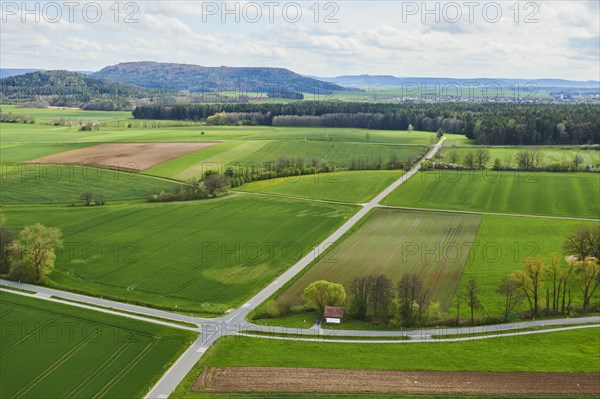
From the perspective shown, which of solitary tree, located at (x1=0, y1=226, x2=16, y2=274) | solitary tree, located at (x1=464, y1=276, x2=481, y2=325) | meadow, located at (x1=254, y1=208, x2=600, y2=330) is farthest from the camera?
solitary tree, located at (x1=0, y1=226, x2=16, y2=274)

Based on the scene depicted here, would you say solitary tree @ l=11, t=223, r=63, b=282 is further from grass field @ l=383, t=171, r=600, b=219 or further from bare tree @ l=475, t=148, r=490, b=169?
bare tree @ l=475, t=148, r=490, b=169

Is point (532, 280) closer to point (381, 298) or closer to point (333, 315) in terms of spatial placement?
point (381, 298)

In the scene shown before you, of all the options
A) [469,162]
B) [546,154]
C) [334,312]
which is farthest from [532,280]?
[546,154]

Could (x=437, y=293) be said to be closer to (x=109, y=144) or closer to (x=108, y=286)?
(x=108, y=286)

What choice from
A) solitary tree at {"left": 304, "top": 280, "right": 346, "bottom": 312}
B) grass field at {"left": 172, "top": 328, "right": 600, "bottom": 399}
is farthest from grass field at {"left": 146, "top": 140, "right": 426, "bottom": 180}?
grass field at {"left": 172, "top": 328, "right": 600, "bottom": 399}

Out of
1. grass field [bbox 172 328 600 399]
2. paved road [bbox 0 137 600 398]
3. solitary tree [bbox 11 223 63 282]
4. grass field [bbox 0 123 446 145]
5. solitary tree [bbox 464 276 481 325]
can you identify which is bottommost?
grass field [bbox 172 328 600 399]

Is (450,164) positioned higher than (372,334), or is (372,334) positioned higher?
(450,164)

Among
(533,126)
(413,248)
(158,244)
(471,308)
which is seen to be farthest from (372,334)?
(533,126)
